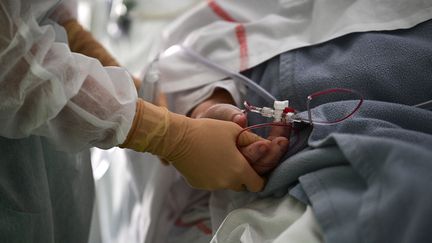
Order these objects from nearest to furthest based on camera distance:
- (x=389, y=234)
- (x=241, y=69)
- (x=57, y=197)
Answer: (x=389, y=234) < (x=57, y=197) < (x=241, y=69)

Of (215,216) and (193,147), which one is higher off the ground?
(193,147)

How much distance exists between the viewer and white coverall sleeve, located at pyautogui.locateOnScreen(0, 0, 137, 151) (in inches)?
24.5

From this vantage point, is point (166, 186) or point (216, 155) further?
point (166, 186)

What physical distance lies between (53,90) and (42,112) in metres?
0.04

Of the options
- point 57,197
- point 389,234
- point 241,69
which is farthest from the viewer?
point 241,69

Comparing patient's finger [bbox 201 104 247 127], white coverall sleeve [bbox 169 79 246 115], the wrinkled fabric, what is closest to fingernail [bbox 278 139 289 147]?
patient's finger [bbox 201 104 247 127]

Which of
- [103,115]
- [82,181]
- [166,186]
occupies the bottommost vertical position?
[166,186]

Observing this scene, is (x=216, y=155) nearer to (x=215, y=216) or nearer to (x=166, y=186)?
(x=215, y=216)

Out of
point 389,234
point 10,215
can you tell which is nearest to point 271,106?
point 389,234

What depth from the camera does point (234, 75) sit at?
0.97m

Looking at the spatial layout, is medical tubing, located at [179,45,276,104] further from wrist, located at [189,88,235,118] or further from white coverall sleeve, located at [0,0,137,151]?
white coverall sleeve, located at [0,0,137,151]

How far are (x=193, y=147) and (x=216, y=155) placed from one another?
45 mm

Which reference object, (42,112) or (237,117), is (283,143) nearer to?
(237,117)

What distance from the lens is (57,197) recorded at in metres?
0.88
